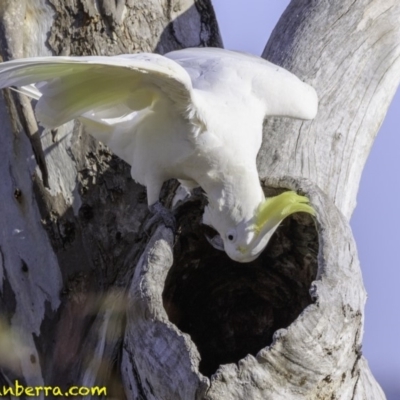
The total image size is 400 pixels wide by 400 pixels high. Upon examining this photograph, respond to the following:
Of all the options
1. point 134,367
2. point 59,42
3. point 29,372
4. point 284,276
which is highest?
point 59,42

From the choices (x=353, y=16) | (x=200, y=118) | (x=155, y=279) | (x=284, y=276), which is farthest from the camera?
(x=353, y=16)

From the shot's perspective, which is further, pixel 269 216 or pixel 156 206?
pixel 156 206

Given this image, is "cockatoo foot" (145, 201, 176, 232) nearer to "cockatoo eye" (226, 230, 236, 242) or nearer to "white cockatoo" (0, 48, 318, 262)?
"white cockatoo" (0, 48, 318, 262)

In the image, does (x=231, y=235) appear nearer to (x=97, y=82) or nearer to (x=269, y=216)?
(x=269, y=216)

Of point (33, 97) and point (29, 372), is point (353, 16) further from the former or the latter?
point (29, 372)

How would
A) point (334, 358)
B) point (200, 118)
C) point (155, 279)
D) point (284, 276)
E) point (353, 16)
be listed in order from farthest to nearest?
point (353, 16) → point (284, 276) → point (200, 118) → point (155, 279) → point (334, 358)

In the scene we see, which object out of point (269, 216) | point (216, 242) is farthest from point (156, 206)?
point (269, 216)

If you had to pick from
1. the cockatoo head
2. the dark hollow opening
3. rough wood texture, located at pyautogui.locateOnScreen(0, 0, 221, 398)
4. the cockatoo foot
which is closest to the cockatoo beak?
the cockatoo head

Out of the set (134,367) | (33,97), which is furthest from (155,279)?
(33,97)
